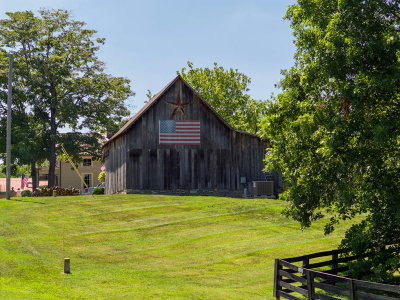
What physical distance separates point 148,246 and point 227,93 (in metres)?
52.6

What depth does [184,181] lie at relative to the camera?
41.3 meters

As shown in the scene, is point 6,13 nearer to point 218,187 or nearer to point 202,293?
point 218,187

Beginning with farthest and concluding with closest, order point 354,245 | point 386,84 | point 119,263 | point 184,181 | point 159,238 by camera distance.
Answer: point 184,181 < point 159,238 < point 119,263 < point 354,245 < point 386,84

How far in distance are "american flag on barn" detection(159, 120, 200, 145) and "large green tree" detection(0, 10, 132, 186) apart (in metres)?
19.8

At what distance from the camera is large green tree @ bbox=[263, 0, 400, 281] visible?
49.0 ft

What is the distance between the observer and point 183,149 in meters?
41.6

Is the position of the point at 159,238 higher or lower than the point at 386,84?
lower

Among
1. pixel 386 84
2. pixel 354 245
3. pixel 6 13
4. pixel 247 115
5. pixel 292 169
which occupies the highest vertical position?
pixel 6 13

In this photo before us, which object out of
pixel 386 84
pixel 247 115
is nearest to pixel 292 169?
pixel 386 84

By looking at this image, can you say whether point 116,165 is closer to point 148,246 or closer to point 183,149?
point 183,149

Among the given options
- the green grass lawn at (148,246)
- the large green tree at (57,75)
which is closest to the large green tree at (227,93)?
the large green tree at (57,75)

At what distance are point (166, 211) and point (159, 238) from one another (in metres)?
6.82

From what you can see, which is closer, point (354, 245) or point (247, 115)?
point (354, 245)

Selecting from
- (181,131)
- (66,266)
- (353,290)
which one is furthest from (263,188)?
(353,290)
